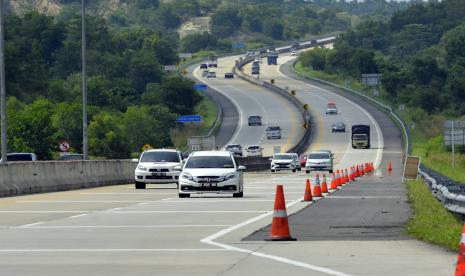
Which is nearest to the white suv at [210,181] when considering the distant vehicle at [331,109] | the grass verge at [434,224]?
the grass verge at [434,224]

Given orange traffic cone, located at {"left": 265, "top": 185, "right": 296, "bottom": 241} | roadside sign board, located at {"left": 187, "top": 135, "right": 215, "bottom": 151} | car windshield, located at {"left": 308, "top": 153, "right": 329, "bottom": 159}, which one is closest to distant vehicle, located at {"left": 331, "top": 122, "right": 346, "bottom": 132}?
roadside sign board, located at {"left": 187, "top": 135, "right": 215, "bottom": 151}

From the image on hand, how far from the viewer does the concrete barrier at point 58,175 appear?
1646 inches

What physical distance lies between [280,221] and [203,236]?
1.76m

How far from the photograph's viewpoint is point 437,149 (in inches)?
4759

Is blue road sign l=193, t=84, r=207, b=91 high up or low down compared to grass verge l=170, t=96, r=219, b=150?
up

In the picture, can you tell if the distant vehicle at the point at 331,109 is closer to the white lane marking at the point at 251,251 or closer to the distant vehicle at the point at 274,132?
the distant vehicle at the point at 274,132

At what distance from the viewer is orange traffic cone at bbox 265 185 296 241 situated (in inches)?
841

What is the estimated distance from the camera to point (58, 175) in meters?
47.4

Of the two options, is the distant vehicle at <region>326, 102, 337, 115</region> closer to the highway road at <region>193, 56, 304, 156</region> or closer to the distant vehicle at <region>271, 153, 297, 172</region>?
the highway road at <region>193, 56, 304, 156</region>

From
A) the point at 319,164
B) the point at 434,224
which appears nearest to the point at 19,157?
the point at 319,164

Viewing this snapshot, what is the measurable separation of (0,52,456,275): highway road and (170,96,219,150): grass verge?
344 feet

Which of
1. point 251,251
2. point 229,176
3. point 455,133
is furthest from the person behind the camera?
point 455,133

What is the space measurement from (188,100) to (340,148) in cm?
5126

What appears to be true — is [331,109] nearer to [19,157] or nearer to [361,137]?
[361,137]
